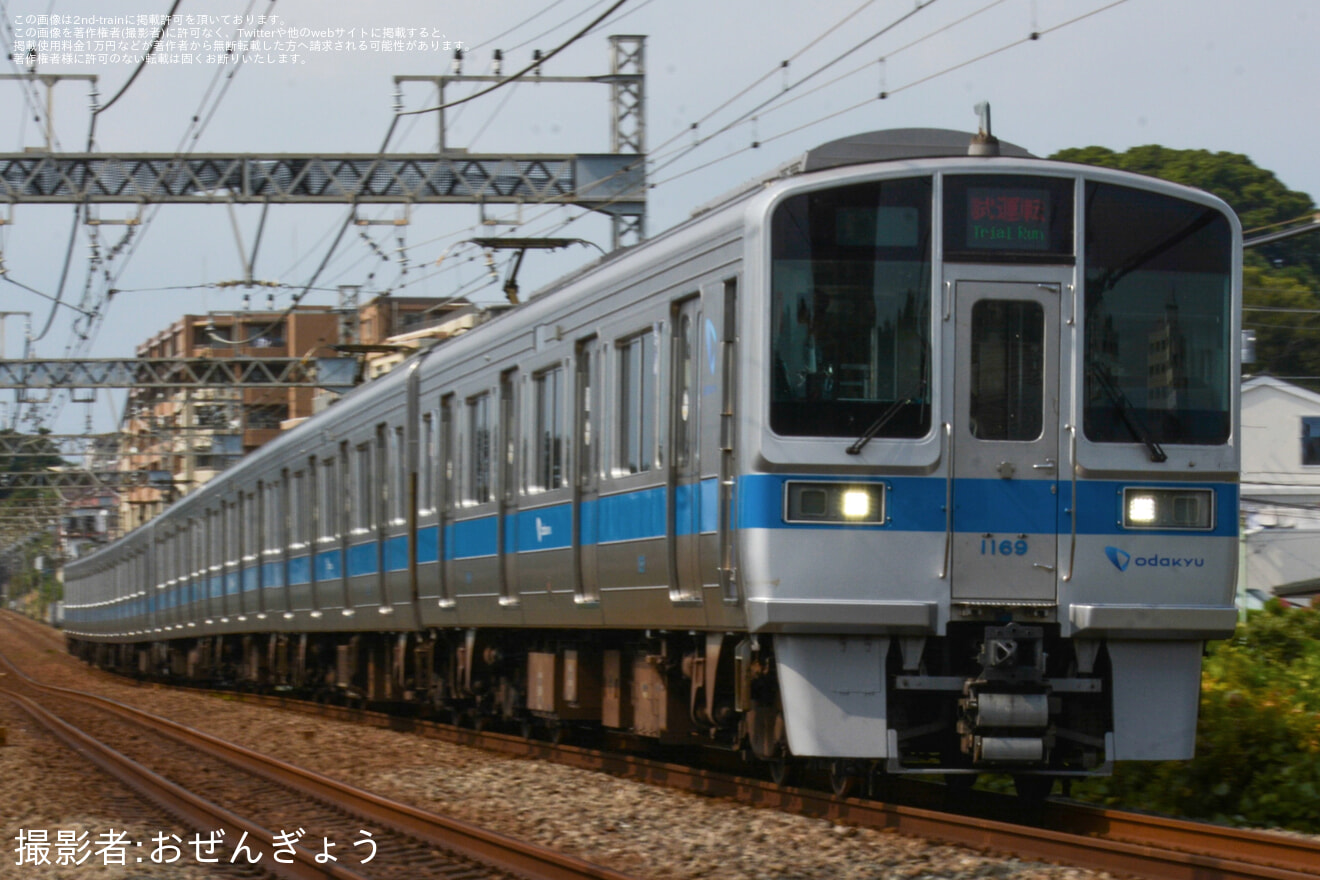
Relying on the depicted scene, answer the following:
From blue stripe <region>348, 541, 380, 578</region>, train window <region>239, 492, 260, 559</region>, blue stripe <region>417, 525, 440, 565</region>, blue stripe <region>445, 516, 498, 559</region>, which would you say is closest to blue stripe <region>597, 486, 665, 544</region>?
blue stripe <region>445, 516, 498, 559</region>

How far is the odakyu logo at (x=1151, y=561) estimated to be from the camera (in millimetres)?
7867

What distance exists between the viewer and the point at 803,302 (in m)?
7.85

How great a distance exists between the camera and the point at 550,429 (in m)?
11.1

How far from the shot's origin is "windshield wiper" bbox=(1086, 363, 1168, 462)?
789 cm

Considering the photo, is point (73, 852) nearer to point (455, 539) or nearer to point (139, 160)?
point (455, 539)

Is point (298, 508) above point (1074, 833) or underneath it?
above

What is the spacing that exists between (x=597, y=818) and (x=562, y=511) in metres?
2.61

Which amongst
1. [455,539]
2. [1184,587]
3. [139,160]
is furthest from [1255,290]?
[1184,587]

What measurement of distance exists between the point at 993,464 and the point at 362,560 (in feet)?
31.7

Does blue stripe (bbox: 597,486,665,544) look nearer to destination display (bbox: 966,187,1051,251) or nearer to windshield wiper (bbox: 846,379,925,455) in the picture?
windshield wiper (bbox: 846,379,925,455)

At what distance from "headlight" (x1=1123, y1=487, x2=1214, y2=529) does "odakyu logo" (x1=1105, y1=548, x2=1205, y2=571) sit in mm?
126

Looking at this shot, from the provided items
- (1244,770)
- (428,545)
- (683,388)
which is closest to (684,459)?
(683,388)

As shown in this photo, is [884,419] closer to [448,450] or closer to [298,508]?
[448,450]

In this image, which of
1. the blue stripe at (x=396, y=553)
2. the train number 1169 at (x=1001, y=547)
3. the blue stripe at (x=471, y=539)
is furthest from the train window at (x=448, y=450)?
the train number 1169 at (x=1001, y=547)
